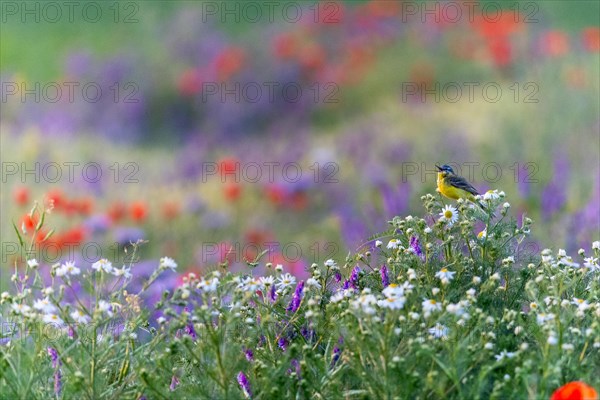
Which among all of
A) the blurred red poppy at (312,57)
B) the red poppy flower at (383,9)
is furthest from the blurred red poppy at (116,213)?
the red poppy flower at (383,9)

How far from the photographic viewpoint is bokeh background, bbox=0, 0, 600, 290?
717 cm

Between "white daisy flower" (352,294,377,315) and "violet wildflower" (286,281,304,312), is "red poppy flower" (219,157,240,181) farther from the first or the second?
"white daisy flower" (352,294,377,315)

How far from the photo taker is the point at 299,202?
26.2ft

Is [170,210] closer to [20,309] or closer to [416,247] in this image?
[416,247]

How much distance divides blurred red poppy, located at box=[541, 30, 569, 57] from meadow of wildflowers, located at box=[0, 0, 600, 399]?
30mm

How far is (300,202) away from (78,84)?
3919 millimetres

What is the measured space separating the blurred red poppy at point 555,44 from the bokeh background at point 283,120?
20 mm

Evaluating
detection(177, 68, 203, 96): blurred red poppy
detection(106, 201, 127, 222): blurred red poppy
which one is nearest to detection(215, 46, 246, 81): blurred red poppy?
detection(177, 68, 203, 96): blurred red poppy

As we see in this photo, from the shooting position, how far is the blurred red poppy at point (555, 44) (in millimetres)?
9812

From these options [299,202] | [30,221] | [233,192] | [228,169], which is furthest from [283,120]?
[30,221]

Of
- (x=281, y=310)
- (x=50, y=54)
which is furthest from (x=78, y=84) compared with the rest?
(x=281, y=310)

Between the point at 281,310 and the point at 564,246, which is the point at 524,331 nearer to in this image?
the point at 281,310

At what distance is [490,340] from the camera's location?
2768mm

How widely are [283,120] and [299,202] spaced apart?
269 centimetres
